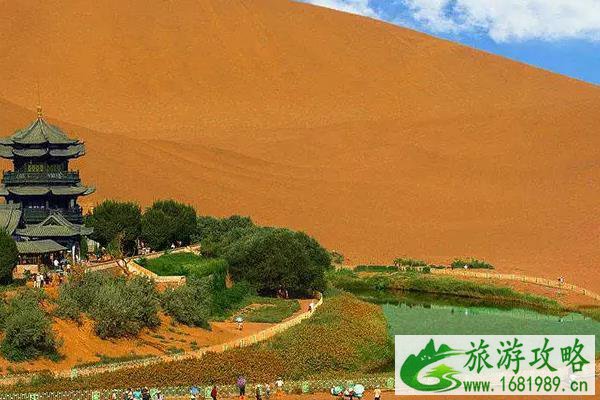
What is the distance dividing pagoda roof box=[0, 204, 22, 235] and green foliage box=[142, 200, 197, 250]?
370 inches

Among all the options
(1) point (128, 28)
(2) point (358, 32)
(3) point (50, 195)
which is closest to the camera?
(3) point (50, 195)

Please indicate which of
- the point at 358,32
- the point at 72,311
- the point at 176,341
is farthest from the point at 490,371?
the point at 358,32

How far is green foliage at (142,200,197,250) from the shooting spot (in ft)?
171

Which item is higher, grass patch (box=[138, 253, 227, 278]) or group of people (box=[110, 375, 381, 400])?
grass patch (box=[138, 253, 227, 278])

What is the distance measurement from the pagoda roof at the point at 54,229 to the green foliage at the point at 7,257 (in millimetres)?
4224

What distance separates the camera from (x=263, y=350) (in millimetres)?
33281

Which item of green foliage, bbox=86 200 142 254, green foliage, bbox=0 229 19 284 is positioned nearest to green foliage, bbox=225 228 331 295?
green foliage, bbox=86 200 142 254

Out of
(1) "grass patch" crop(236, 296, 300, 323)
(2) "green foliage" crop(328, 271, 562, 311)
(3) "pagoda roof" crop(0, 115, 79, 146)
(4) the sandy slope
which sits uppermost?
(4) the sandy slope

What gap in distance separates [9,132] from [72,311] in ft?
170

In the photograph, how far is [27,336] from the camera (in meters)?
29.7

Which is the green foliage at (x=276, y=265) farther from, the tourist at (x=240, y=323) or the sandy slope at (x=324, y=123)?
the sandy slope at (x=324, y=123)

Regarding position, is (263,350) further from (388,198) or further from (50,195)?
(388,198)

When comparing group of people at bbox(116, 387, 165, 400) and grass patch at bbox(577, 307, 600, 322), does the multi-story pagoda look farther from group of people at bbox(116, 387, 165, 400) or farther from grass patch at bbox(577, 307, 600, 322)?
grass patch at bbox(577, 307, 600, 322)

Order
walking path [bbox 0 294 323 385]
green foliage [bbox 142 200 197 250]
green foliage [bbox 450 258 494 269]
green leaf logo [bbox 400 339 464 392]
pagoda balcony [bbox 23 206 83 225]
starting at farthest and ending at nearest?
green foliage [bbox 450 258 494 269] < green foliage [bbox 142 200 197 250] < pagoda balcony [bbox 23 206 83 225] < walking path [bbox 0 294 323 385] < green leaf logo [bbox 400 339 464 392]
